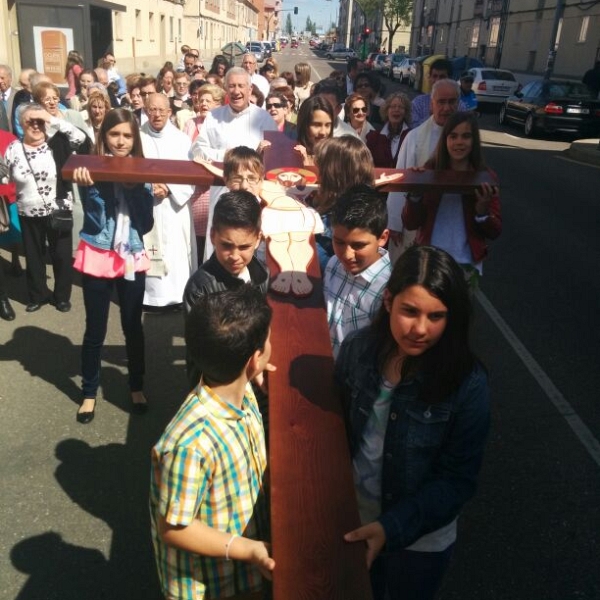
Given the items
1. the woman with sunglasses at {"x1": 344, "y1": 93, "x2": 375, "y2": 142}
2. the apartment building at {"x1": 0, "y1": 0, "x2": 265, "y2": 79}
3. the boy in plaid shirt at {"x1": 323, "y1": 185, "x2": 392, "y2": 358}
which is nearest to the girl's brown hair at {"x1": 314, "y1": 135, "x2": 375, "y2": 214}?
the boy in plaid shirt at {"x1": 323, "y1": 185, "x2": 392, "y2": 358}

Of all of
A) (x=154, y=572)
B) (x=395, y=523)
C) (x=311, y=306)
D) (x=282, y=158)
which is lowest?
(x=154, y=572)

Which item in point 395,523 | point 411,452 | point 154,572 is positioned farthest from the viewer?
point 154,572

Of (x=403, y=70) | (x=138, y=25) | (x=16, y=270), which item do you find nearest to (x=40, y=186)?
(x=16, y=270)

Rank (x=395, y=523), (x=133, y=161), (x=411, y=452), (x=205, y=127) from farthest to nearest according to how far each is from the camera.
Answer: (x=205, y=127)
(x=133, y=161)
(x=411, y=452)
(x=395, y=523)

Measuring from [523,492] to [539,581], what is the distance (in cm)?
66

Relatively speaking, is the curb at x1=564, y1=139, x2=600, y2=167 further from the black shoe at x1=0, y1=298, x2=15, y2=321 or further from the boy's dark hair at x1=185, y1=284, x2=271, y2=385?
the boy's dark hair at x1=185, y1=284, x2=271, y2=385

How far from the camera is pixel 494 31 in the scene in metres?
42.1

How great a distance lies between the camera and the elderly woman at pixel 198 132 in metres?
6.05

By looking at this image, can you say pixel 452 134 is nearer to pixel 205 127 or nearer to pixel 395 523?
pixel 395 523

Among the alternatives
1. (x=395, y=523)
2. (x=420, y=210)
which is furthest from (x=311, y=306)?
(x=420, y=210)

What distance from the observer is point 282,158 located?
3.80 m

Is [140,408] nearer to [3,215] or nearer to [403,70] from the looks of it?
[3,215]

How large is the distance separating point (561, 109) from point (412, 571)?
1839 centimetres

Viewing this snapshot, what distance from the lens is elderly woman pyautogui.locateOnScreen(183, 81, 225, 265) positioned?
6055 mm
